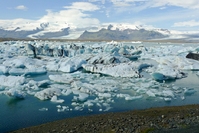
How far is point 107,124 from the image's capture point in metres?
7.31

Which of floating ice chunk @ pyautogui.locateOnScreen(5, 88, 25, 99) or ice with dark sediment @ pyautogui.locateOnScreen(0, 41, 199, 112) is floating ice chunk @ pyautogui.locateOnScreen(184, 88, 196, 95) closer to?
ice with dark sediment @ pyautogui.locateOnScreen(0, 41, 199, 112)

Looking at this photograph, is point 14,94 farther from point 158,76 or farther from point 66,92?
point 158,76

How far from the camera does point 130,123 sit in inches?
289

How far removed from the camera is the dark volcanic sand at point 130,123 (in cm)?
681

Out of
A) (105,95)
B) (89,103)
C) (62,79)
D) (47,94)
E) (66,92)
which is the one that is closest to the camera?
(89,103)

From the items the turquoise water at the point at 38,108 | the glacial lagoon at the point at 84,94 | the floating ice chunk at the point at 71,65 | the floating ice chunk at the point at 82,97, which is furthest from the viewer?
the floating ice chunk at the point at 71,65

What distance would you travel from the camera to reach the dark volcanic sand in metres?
6.81

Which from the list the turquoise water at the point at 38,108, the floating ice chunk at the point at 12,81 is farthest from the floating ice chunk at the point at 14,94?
the floating ice chunk at the point at 12,81

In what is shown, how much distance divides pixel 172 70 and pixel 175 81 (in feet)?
5.49

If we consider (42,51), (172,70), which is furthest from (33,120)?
(42,51)

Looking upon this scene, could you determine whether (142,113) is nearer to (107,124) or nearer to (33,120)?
(107,124)

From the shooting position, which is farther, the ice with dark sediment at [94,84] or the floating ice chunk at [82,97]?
the ice with dark sediment at [94,84]

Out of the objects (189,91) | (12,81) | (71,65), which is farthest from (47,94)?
(71,65)

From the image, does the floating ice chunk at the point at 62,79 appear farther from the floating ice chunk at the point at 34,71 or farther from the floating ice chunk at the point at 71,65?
the floating ice chunk at the point at 71,65
